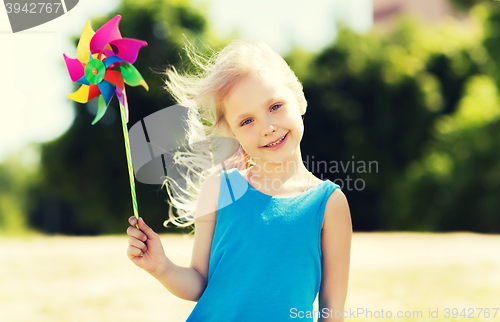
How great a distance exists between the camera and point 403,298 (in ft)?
11.8

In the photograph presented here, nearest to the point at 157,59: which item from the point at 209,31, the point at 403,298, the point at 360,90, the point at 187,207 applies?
the point at 209,31

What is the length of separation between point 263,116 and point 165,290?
3121 millimetres

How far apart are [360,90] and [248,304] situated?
1098 cm

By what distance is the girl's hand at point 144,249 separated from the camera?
132 centimetres

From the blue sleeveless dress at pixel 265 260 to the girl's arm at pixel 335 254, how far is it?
3cm

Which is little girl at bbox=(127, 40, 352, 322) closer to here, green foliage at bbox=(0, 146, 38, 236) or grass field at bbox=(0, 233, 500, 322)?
grass field at bbox=(0, 233, 500, 322)

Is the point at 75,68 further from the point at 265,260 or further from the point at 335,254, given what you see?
the point at 335,254

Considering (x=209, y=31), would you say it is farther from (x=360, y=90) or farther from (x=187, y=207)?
(x=187, y=207)

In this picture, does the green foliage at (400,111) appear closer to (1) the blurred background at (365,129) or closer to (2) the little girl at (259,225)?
(1) the blurred background at (365,129)

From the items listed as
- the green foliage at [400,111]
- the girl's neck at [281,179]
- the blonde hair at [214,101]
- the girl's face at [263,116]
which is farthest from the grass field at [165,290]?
the green foliage at [400,111]

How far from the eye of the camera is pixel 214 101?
151 centimetres

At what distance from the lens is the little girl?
4.27 feet

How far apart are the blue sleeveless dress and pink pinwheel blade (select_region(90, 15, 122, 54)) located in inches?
24.1

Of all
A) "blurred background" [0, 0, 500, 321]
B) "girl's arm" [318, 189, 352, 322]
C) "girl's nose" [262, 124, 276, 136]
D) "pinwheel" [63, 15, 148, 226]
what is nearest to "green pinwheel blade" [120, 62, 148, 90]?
"pinwheel" [63, 15, 148, 226]
